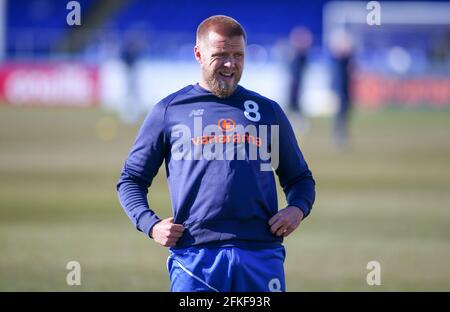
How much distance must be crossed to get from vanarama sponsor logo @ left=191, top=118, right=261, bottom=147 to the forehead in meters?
0.40

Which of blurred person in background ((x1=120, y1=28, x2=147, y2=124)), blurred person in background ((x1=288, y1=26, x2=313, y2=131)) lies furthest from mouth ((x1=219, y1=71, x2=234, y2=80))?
blurred person in background ((x1=120, y1=28, x2=147, y2=124))

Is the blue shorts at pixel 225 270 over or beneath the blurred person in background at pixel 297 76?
beneath

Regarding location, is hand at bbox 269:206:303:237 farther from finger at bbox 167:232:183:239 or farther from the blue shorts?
finger at bbox 167:232:183:239

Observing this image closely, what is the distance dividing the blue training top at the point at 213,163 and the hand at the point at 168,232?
6 cm

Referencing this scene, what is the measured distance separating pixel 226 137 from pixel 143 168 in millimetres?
535

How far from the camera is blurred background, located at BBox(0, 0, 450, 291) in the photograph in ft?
36.9

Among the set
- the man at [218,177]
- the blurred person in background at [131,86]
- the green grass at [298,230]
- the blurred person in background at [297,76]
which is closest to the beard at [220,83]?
the man at [218,177]

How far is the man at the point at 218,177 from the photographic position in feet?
17.8

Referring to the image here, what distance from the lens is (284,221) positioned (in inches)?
217

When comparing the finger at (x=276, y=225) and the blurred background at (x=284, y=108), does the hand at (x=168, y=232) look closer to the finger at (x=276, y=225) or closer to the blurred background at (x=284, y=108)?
the finger at (x=276, y=225)

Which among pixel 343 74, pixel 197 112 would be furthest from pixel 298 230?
pixel 343 74

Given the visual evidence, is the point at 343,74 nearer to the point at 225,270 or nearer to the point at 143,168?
the point at 143,168

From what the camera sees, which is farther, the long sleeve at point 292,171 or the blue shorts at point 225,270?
the long sleeve at point 292,171
